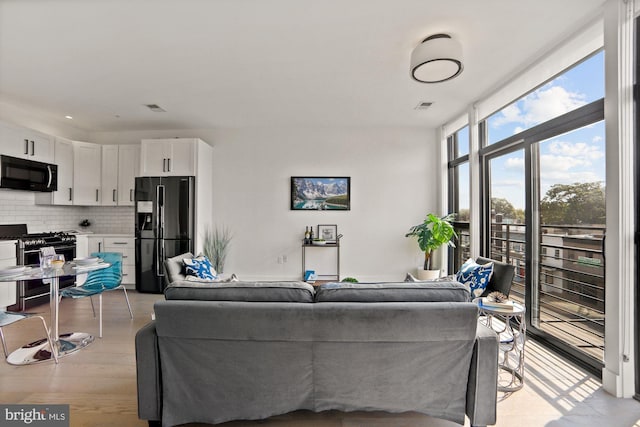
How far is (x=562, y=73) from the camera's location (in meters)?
2.80

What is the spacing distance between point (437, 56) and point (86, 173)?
5330 mm

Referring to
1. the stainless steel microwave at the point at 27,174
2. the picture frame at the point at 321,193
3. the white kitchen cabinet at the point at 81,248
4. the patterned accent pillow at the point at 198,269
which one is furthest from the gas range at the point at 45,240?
the picture frame at the point at 321,193

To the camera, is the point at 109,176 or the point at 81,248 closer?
the point at 81,248

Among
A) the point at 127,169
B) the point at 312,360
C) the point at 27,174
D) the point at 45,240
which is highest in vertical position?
the point at 127,169

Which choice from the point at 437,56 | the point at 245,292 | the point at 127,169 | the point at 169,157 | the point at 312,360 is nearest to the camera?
the point at 312,360

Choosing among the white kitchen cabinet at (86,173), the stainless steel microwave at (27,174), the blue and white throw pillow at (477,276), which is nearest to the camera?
the blue and white throw pillow at (477,276)

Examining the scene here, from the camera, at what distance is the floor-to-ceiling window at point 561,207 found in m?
2.41

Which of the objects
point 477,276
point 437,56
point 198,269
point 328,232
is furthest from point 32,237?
point 477,276

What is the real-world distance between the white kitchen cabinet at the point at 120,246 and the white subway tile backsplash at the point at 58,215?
0.43m

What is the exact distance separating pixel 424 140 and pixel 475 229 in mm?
1957

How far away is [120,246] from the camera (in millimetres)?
4883

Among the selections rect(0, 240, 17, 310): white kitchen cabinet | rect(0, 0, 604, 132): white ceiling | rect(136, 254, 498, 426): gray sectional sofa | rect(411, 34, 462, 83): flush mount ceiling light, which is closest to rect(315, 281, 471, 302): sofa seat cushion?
rect(136, 254, 498, 426): gray sectional sofa

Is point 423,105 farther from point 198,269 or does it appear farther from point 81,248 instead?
point 81,248

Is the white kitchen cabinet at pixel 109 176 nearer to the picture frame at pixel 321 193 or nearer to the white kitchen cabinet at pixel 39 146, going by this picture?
the white kitchen cabinet at pixel 39 146
